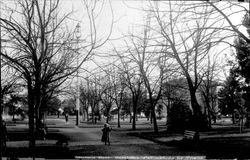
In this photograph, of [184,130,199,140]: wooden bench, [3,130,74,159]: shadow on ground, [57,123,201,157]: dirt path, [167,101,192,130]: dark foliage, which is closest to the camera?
[3,130,74,159]: shadow on ground

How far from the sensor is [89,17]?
1035cm

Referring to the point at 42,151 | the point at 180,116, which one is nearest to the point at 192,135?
the point at 42,151

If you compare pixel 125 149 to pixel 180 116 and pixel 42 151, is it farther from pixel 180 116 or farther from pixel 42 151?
pixel 180 116

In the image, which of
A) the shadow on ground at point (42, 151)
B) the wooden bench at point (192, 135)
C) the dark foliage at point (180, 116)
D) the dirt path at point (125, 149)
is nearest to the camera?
the shadow on ground at point (42, 151)

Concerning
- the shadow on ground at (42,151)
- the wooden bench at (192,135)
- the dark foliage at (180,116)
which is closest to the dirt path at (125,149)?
the shadow on ground at (42,151)

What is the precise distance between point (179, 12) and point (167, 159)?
662cm

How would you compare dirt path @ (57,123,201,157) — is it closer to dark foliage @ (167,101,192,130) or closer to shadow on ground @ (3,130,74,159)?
shadow on ground @ (3,130,74,159)

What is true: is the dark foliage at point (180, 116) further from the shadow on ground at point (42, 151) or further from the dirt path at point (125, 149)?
the shadow on ground at point (42, 151)

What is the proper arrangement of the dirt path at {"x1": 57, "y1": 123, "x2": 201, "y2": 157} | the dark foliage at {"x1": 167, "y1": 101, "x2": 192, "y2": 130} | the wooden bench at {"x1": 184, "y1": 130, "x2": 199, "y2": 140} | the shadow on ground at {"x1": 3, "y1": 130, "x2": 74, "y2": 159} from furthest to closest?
the dark foliage at {"x1": 167, "y1": 101, "x2": 192, "y2": 130} → the wooden bench at {"x1": 184, "y1": 130, "x2": 199, "y2": 140} → the dirt path at {"x1": 57, "y1": 123, "x2": 201, "y2": 157} → the shadow on ground at {"x1": 3, "y1": 130, "x2": 74, "y2": 159}

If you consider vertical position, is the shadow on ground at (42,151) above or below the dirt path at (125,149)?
above

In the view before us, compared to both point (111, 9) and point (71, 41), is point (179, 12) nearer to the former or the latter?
point (111, 9)

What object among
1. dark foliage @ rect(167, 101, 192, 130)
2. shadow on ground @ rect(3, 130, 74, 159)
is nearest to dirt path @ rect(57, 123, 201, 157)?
shadow on ground @ rect(3, 130, 74, 159)

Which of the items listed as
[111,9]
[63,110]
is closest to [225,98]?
[63,110]

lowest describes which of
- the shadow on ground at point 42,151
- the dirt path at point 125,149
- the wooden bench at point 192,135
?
the dirt path at point 125,149
